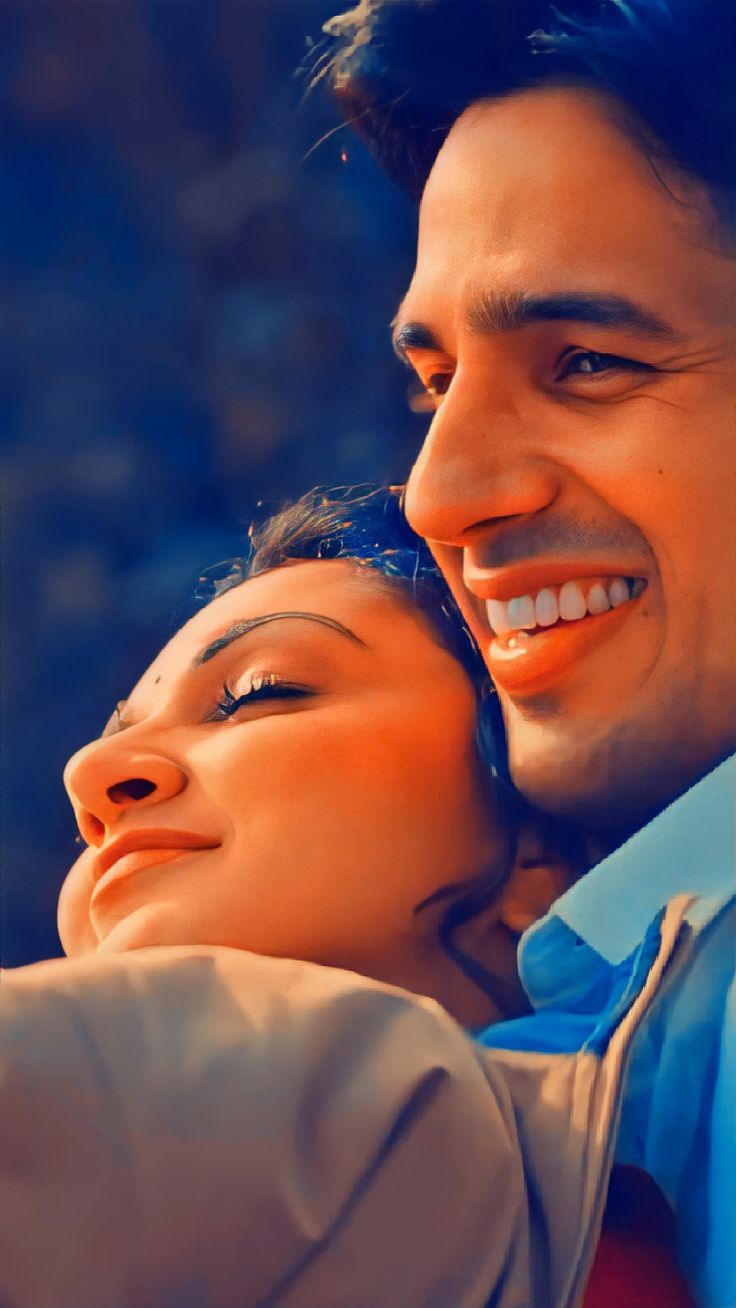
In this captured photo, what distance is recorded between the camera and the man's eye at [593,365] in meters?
0.81

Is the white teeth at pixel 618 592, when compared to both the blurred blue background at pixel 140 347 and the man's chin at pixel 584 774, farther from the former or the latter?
the blurred blue background at pixel 140 347

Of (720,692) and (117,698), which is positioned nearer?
(720,692)

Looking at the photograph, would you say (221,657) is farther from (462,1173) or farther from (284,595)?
(462,1173)

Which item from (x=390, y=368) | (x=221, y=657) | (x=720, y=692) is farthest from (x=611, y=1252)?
(x=390, y=368)

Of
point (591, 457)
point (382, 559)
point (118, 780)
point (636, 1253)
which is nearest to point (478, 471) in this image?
point (591, 457)

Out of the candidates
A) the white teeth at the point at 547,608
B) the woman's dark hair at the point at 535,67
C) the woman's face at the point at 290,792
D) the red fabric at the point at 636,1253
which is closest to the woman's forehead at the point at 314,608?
the woman's face at the point at 290,792

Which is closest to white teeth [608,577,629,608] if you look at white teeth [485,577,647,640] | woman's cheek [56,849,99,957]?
white teeth [485,577,647,640]

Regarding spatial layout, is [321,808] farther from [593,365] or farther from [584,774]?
[593,365]

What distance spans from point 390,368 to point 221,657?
Answer: 0.73 feet

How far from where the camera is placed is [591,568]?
2.69 feet

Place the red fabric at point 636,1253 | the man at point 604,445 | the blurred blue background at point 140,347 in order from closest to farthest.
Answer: the red fabric at point 636,1253 < the man at point 604,445 < the blurred blue background at point 140,347

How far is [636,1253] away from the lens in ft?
2.31

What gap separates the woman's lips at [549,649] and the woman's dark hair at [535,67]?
212 mm

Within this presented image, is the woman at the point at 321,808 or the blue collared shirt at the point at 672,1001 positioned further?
the woman at the point at 321,808
